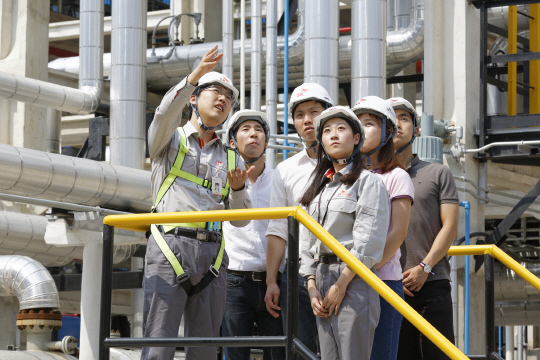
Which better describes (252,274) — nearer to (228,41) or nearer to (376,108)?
(376,108)

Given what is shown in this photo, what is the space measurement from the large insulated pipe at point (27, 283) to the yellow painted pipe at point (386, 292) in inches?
302

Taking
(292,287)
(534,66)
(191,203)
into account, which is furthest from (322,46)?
(292,287)

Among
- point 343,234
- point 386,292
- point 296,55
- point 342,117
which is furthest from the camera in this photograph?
point 296,55

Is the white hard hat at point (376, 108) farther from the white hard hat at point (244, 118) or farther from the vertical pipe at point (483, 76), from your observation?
the vertical pipe at point (483, 76)

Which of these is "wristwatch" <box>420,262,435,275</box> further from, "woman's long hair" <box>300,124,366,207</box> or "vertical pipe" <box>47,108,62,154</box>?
"vertical pipe" <box>47,108,62,154</box>

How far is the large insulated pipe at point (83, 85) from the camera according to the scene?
10.2m

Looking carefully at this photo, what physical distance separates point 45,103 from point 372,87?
486cm

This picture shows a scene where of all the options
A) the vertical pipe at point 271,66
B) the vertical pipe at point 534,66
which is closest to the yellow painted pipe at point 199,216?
the vertical pipe at point 271,66

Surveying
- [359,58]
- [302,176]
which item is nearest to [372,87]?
[359,58]

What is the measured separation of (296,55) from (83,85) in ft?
10.2

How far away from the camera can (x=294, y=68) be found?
12336 mm

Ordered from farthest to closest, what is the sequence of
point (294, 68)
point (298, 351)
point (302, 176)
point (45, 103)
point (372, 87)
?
point (294, 68) → point (45, 103) → point (372, 87) → point (302, 176) → point (298, 351)

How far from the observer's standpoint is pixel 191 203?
12.0 ft

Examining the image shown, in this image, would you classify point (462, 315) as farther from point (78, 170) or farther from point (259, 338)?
point (259, 338)
